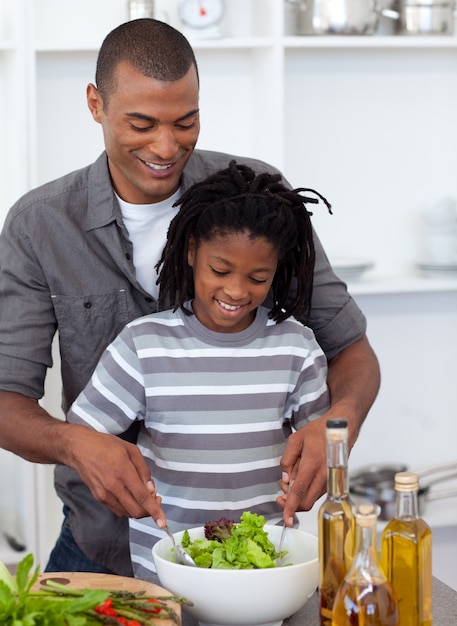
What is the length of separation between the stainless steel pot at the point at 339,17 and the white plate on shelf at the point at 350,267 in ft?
1.89

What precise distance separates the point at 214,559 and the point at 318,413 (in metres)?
0.46

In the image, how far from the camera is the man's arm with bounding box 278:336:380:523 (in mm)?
1379

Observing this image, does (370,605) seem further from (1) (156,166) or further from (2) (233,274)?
(1) (156,166)

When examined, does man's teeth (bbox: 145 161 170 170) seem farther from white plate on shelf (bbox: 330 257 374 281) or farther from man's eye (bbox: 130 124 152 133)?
white plate on shelf (bbox: 330 257 374 281)

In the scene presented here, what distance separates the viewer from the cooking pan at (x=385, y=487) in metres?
2.82

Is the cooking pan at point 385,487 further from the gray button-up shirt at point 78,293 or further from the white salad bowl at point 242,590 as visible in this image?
the white salad bowl at point 242,590

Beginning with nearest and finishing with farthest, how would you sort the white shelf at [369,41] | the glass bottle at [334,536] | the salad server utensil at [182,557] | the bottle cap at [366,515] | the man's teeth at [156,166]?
the bottle cap at [366,515] → the glass bottle at [334,536] → the salad server utensil at [182,557] → the man's teeth at [156,166] → the white shelf at [369,41]

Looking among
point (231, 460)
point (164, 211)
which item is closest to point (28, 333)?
point (164, 211)

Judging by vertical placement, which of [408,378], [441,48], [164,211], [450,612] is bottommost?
[408,378]

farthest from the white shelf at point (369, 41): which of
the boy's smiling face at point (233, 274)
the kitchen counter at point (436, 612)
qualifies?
the kitchen counter at point (436, 612)

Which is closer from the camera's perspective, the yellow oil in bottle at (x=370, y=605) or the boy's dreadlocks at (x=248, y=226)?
the yellow oil in bottle at (x=370, y=605)

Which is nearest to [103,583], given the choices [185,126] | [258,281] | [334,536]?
[334,536]

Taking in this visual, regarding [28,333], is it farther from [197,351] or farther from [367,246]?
[367,246]

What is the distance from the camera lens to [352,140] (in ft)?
9.55
